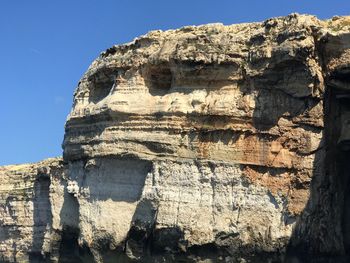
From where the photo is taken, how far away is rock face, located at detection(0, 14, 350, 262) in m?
20.4

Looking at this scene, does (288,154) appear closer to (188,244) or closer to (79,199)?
(188,244)

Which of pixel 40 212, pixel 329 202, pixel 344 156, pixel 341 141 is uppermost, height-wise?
pixel 341 141

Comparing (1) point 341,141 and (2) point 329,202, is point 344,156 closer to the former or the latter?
(1) point 341,141

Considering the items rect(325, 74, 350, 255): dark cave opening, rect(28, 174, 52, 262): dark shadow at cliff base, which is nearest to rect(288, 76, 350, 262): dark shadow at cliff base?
rect(325, 74, 350, 255): dark cave opening

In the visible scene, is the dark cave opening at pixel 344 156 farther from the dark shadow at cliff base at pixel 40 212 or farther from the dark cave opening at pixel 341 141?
the dark shadow at cliff base at pixel 40 212

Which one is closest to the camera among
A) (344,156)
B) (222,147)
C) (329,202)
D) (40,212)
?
(329,202)

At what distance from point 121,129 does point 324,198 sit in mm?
7796

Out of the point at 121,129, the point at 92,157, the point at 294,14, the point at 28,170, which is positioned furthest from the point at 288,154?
the point at 28,170

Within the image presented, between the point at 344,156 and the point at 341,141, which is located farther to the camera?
the point at 344,156

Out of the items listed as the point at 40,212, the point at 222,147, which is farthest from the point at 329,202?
the point at 40,212

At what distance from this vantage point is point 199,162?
2164 cm

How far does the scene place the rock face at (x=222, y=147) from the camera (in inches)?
802

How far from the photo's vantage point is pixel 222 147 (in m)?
21.5

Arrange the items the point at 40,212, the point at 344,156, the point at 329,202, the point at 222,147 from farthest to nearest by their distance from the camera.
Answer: the point at 40,212 → the point at 344,156 → the point at 222,147 → the point at 329,202
